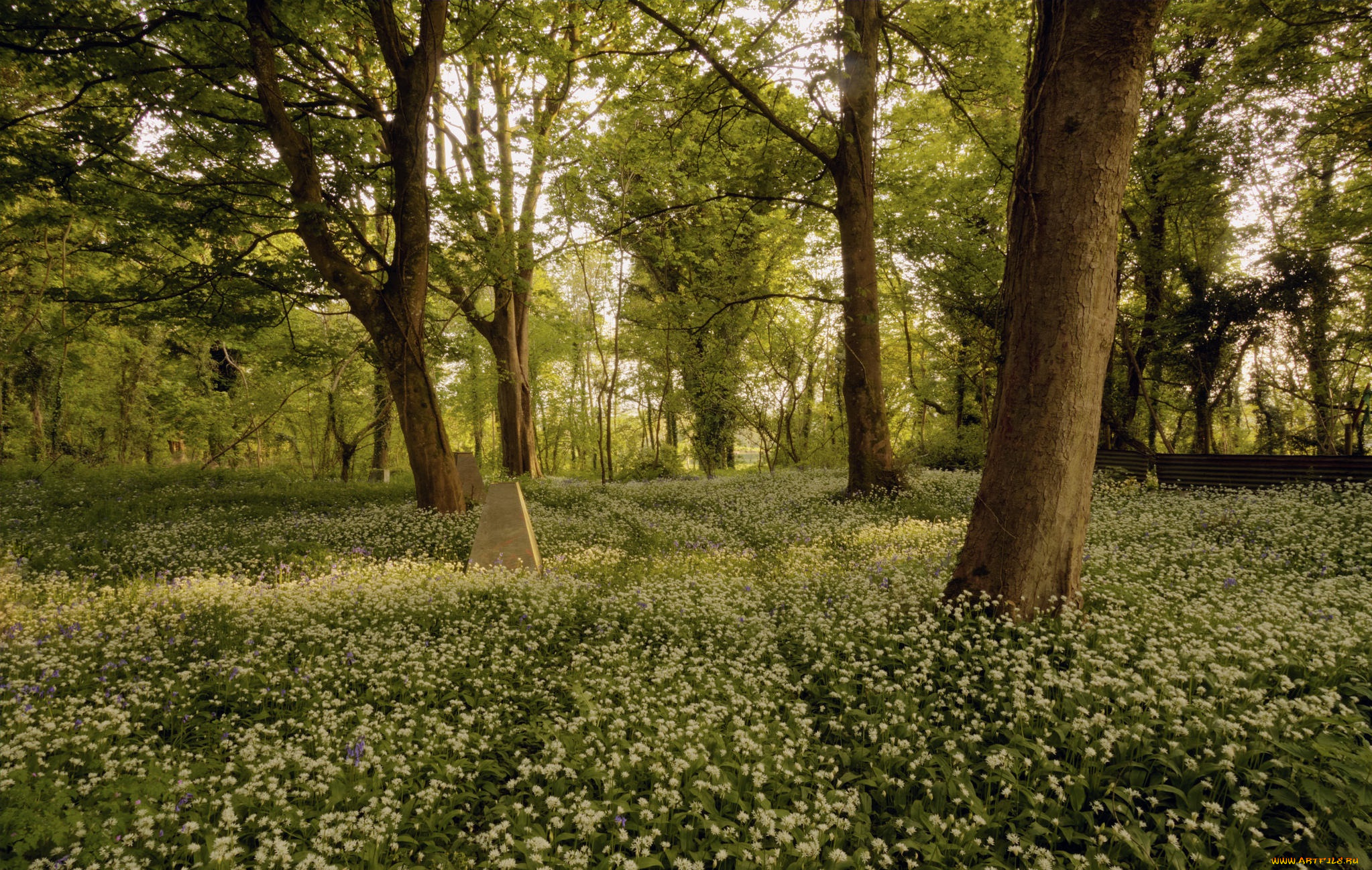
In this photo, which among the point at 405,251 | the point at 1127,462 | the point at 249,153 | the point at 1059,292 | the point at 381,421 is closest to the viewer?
the point at 1059,292

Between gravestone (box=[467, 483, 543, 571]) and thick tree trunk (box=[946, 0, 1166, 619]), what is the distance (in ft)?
18.7

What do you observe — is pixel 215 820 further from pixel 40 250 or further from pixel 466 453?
pixel 40 250

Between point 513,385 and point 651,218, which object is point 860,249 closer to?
point 651,218

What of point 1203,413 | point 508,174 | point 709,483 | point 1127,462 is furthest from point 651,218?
point 1203,413

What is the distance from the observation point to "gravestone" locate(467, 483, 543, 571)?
809 centimetres

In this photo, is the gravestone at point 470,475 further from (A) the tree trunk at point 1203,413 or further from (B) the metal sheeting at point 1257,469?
(A) the tree trunk at point 1203,413

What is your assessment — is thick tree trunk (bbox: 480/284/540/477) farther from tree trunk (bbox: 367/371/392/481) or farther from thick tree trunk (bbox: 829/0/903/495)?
thick tree trunk (bbox: 829/0/903/495)

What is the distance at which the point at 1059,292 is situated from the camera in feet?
16.1

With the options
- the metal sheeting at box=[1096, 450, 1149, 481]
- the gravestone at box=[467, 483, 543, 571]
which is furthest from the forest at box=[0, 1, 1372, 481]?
the gravestone at box=[467, 483, 543, 571]

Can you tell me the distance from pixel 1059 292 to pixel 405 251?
34.5 ft

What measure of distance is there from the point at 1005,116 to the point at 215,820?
2149 cm

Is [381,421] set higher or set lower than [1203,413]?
higher

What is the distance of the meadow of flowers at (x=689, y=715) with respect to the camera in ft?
9.84

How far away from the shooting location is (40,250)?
51.9 ft
